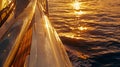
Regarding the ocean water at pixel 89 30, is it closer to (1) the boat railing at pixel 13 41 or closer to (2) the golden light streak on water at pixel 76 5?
(2) the golden light streak on water at pixel 76 5

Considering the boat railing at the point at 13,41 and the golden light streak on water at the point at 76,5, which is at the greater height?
the boat railing at the point at 13,41

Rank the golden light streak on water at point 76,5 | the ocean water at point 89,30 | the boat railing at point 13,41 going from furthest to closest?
the golden light streak on water at point 76,5
the ocean water at point 89,30
the boat railing at point 13,41

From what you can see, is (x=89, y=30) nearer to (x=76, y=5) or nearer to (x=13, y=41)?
(x=76, y=5)

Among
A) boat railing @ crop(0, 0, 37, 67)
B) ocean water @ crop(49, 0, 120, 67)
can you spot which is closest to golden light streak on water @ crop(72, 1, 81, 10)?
ocean water @ crop(49, 0, 120, 67)

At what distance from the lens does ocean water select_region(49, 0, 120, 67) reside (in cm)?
727

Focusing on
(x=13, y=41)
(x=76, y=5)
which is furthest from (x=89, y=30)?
(x=13, y=41)

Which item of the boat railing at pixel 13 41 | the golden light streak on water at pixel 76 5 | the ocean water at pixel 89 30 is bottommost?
the ocean water at pixel 89 30

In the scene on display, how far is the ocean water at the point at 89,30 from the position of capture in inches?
286

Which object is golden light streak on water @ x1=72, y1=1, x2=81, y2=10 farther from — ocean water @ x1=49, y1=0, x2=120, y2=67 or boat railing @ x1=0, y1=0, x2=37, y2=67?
boat railing @ x1=0, y1=0, x2=37, y2=67

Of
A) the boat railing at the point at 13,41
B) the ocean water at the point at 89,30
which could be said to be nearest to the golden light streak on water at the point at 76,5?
the ocean water at the point at 89,30

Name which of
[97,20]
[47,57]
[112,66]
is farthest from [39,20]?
[97,20]

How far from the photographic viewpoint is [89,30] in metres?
10.2

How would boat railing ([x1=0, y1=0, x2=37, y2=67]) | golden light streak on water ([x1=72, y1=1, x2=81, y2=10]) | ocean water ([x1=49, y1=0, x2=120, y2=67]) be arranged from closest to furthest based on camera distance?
boat railing ([x1=0, y1=0, x2=37, y2=67]) < ocean water ([x1=49, y1=0, x2=120, y2=67]) < golden light streak on water ([x1=72, y1=1, x2=81, y2=10])

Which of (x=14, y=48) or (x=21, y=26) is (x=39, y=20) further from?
(x=14, y=48)
